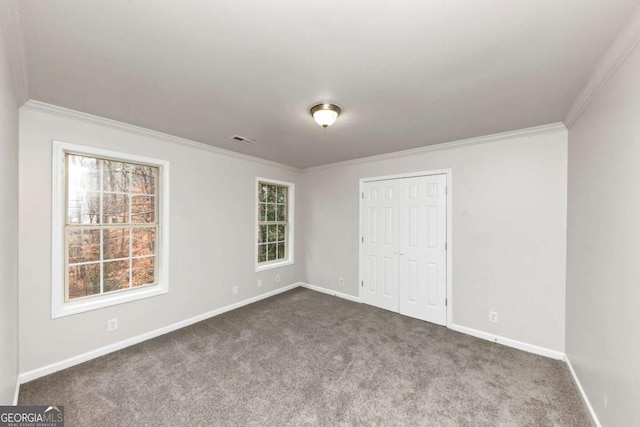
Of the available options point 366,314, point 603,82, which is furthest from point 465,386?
Result: point 603,82

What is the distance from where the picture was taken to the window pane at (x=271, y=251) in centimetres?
467

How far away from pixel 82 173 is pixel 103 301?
134 centimetres

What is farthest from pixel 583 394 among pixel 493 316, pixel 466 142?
pixel 466 142

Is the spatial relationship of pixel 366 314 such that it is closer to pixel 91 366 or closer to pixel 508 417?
pixel 508 417

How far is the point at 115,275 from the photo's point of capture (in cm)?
289

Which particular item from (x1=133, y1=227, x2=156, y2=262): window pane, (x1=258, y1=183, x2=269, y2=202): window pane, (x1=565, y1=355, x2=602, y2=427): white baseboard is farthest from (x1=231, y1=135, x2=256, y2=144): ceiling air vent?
(x1=565, y1=355, x2=602, y2=427): white baseboard

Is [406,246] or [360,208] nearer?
[406,246]

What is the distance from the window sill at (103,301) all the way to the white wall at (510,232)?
3.66 m

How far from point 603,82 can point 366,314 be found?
11.0ft

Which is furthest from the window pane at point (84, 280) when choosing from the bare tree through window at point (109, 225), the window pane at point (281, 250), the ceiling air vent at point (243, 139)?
the window pane at point (281, 250)

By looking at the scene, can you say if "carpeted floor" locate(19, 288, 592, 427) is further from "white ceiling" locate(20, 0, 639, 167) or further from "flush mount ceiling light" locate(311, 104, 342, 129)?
"white ceiling" locate(20, 0, 639, 167)

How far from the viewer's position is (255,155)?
13.3 feet

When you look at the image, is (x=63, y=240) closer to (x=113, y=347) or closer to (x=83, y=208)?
(x=83, y=208)

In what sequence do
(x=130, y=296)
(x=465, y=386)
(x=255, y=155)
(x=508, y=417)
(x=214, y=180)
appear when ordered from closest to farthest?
(x=508, y=417)
(x=465, y=386)
(x=130, y=296)
(x=214, y=180)
(x=255, y=155)
